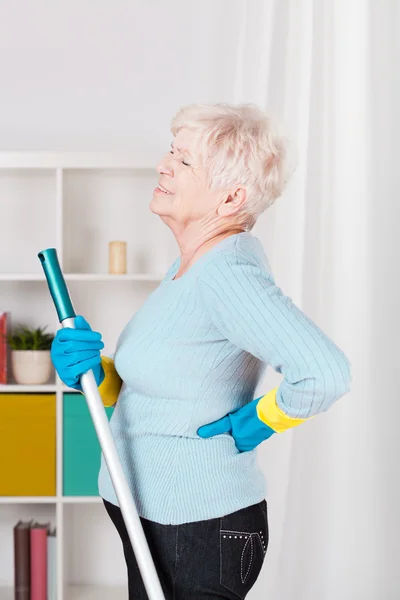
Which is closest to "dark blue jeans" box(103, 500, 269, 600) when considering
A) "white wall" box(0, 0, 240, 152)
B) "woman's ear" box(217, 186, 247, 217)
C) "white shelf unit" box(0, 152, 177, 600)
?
"woman's ear" box(217, 186, 247, 217)

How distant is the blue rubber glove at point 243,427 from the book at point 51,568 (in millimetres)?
1638

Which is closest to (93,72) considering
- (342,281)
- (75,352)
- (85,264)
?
(85,264)

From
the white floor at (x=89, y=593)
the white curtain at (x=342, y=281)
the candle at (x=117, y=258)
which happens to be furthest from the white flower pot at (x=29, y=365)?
the white curtain at (x=342, y=281)

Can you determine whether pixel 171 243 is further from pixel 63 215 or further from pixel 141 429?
pixel 141 429

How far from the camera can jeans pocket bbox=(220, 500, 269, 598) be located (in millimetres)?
1120

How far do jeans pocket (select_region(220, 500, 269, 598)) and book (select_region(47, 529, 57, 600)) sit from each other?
1584 millimetres

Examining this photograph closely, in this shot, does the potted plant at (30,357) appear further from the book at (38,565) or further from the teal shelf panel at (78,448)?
the book at (38,565)

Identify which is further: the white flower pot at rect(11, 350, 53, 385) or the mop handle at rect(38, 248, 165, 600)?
the white flower pot at rect(11, 350, 53, 385)

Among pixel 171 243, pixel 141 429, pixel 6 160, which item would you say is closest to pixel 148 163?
pixel 171 243

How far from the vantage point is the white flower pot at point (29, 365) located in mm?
2578

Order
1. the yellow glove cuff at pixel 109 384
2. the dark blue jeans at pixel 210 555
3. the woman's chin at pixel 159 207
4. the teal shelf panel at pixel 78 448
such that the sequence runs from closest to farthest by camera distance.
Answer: the dark blue jeans at pixel 210 555 < the woman's chin at pixel 159 207 < the yellow glove cuff at pixel 109 384 < the teal shelf panel at pixel 78 448

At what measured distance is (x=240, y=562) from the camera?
3.70ft

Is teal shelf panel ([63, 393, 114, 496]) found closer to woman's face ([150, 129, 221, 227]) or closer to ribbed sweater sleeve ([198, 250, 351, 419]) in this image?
woman's face ([150, 129, 221, 227])

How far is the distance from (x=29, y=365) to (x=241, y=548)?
1.58 m
